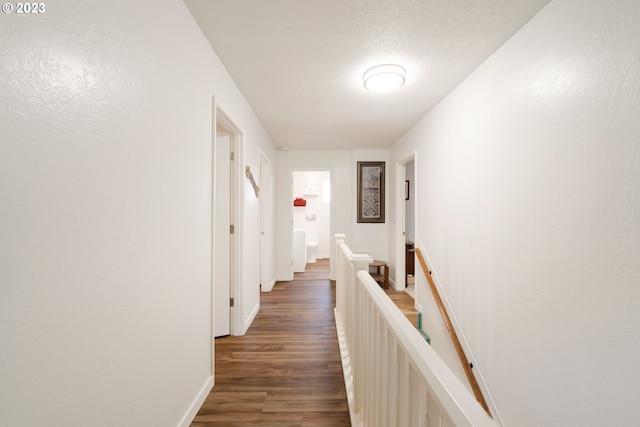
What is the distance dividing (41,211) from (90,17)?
64 centimetres

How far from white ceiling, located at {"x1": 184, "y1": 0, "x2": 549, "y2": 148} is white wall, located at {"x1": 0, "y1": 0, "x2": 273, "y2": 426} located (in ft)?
1.27

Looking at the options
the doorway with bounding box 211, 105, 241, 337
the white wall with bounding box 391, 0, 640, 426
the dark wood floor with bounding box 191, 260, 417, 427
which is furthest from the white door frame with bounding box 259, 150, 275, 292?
the white wall with bounding box 391, 0, 640, 426

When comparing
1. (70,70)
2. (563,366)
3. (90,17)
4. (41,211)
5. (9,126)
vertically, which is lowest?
(563,366)

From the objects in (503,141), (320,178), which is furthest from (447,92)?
(320,178)

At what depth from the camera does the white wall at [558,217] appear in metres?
1.10

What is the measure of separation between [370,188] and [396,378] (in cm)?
420

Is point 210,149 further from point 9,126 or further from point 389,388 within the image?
point 389,388

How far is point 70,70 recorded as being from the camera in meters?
0.80

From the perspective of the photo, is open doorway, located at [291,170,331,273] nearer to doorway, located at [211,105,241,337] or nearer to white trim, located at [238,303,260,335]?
white trim, located at [238,303,260,335]

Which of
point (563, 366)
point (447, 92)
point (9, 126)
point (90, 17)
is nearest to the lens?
point (9, 126)

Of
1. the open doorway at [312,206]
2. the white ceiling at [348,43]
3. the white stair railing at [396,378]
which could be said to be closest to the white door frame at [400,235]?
the white ceiling at [348,43]

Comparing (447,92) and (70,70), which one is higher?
(447,92)

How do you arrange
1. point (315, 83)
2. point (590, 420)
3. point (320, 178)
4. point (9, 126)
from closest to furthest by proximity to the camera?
point (9, 126) → point (590, 420) → point (315, 83) → point (320, 178)

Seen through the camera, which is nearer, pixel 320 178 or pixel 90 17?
pixel 90 17
